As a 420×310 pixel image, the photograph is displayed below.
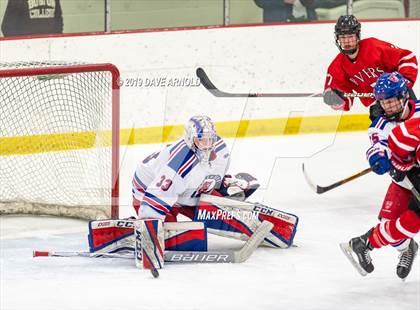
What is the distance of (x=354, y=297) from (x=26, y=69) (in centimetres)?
177

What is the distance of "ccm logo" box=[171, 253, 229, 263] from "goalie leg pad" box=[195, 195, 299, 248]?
0.22m

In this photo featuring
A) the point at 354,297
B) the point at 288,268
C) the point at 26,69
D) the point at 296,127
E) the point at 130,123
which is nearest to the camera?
the point at 354,297

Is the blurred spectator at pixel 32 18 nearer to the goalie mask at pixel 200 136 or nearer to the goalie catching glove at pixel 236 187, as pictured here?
the goalie catching glove at pixel 236 187

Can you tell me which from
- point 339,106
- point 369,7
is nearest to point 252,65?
point 369,7

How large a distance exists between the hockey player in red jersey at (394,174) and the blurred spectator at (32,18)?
2519 mm

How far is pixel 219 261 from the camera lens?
443cm

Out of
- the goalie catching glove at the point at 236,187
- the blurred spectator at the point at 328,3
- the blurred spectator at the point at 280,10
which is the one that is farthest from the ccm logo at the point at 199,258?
the blurred spectator at the point at 328,3

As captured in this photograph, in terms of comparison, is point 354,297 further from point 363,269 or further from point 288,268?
point 288,268

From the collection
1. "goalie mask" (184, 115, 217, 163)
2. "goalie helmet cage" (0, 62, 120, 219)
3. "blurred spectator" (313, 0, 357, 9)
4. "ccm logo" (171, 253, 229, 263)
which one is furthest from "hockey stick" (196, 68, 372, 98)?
"ccm logo" (171, 253, 229, 263)

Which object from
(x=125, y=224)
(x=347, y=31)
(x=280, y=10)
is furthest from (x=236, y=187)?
(x=280, y=10)

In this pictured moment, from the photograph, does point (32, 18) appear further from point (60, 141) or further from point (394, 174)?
point (394, 174)

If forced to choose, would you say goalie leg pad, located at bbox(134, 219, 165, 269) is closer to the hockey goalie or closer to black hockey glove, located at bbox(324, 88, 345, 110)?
the hockey goalie

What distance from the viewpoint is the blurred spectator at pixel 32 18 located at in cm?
600

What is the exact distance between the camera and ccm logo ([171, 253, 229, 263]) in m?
4.39
